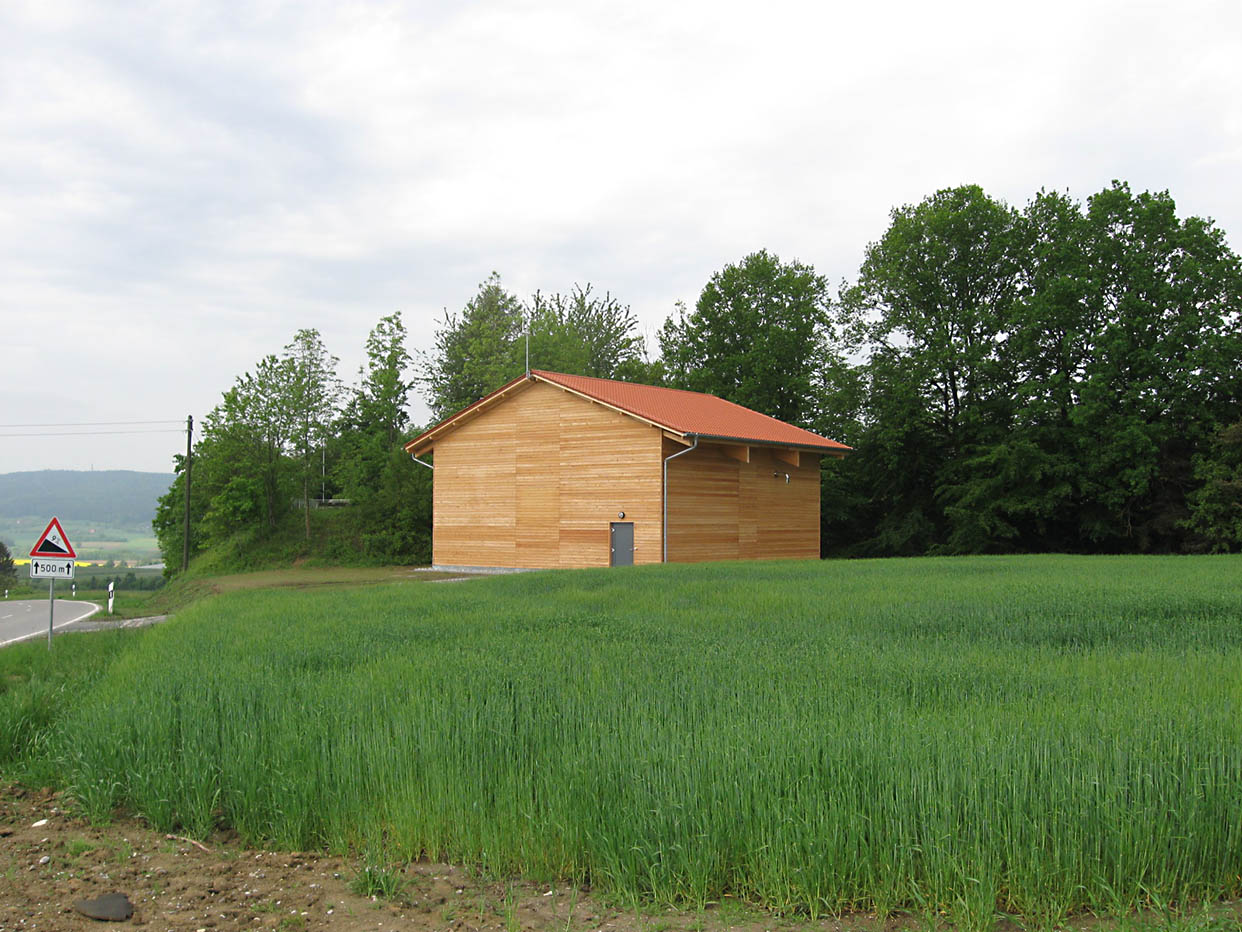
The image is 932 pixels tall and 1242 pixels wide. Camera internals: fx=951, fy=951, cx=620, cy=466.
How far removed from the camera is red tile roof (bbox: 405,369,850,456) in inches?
1131

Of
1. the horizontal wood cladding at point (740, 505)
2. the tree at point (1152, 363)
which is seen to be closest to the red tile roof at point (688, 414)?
the horizontal wood cladding at point (740, 505)

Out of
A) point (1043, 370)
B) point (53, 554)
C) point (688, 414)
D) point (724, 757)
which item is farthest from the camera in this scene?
point (1043, 370)

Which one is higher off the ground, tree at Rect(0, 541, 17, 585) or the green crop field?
the green crop field

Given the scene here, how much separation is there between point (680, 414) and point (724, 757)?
85.4ft

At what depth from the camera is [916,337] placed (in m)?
42.0

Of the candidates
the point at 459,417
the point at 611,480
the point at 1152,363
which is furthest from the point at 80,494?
the point at 1152,363

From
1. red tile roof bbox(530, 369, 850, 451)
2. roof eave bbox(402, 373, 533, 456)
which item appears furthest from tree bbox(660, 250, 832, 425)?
roof eave bbox(402, 373, 533, 456)

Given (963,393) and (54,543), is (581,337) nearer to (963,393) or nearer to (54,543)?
(963,393)

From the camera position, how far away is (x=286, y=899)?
4535 mm

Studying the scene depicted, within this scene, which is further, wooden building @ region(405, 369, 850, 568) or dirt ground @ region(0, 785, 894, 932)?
wooden building @ region(405, 369, 850, 568)

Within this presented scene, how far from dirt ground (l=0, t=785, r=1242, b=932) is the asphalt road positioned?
16348mm

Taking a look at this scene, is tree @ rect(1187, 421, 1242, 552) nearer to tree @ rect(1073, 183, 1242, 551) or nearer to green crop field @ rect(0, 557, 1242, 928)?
tree @ rect(1073, 183, 1242, 551)

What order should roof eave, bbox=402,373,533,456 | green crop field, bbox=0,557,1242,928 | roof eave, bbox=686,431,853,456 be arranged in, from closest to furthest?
green crop field, bbox=0,557,1242,928 → roof eave, bbox=686,431,853,456 → roof eave, bbox=402,373,533,456

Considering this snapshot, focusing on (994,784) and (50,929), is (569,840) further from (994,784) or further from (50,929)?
(50,929)
